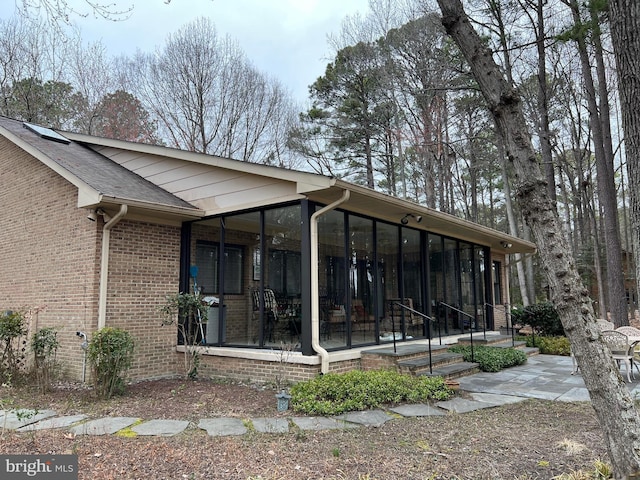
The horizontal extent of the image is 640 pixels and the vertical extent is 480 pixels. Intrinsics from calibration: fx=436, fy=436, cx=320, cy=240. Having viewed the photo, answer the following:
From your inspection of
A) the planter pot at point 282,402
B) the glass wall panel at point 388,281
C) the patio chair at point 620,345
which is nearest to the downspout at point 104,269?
the planter pot at point 282,402

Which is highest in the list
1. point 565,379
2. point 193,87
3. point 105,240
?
point 193,87

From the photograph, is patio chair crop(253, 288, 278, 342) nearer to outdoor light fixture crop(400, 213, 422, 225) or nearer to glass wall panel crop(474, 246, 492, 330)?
outdoor light fixture crop(400, 213, 422, 225)

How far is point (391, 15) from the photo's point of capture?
16.4 meters

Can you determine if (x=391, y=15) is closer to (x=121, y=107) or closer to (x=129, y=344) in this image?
(x=121, y=107)

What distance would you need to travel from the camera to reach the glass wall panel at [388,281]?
746 centimetres

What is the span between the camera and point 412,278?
822 centimetres

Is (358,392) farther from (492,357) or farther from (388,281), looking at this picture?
(492,357)

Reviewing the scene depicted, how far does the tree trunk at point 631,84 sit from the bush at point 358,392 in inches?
114

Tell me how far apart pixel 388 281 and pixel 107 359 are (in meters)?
4.49

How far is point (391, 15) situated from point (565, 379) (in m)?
14.4

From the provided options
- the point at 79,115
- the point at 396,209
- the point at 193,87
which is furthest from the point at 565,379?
the point at 79,115

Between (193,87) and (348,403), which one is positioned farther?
(193,87)

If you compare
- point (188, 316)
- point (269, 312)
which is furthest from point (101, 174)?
point (269, 312)

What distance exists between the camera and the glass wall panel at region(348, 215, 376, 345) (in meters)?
6.91
